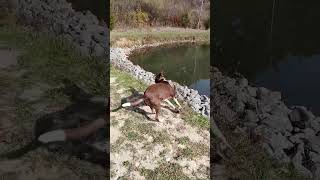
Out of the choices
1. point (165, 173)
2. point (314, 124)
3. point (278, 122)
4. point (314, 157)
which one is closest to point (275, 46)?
point (314, 124)

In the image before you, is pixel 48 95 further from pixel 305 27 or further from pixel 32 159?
pixel 305 27

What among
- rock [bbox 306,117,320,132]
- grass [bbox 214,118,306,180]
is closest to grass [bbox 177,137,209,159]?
grass [bbox 214,118,306,180]

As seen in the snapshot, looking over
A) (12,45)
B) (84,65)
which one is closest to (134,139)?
(84,65)

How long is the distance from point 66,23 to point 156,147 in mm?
10709

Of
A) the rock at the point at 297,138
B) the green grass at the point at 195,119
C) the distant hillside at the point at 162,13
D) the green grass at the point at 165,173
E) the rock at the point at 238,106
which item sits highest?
the distant hillside at the point at 162,13

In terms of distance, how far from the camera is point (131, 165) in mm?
10383

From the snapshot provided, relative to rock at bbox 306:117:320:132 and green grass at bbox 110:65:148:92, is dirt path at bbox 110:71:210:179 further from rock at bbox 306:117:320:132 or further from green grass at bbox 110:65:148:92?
rock at bbox 306:117:320:132

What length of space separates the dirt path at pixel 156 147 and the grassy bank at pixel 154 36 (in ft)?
66.8

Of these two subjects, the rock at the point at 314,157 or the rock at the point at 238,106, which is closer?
the rock at the point at 314,157

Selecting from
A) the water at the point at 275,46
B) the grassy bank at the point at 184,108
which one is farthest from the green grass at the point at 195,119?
the water at the point at 275,46

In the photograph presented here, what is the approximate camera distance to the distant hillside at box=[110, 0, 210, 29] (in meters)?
36.6

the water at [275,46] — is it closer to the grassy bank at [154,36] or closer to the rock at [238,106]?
the grassy bank at [154,36]

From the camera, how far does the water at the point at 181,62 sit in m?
25.1

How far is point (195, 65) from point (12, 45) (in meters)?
15.3
